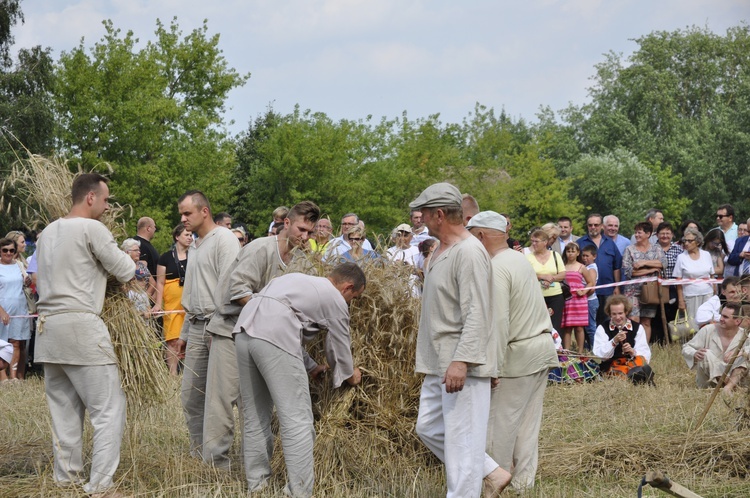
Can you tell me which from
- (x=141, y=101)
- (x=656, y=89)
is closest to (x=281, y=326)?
(x=141, y=101)

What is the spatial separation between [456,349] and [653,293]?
29.0 feet

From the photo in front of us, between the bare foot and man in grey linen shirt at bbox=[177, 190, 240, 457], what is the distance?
2.36 meters

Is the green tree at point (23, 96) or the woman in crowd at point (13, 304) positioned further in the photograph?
the green tree at point (23, 96)

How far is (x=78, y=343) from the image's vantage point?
5934 millimetres

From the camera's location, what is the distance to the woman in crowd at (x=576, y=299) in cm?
1268

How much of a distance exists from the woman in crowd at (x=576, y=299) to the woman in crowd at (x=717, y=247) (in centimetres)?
208

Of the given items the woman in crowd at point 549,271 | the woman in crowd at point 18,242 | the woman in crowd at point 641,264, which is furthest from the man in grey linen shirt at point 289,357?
the woman in crowd at point 641,264

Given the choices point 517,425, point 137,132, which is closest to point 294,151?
point 137,132

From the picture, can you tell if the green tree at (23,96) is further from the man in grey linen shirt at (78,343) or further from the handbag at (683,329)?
the man in grey linen shirt at (78,343)

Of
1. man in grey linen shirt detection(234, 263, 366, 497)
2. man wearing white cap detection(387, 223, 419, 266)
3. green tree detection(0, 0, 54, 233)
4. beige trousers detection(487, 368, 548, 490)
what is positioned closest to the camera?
man in grey linen shirt detection(234, 263, 366, 497)

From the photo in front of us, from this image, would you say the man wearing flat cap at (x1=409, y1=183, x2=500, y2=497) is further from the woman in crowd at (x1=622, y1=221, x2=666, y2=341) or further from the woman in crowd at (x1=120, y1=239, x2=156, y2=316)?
the woman in crowd at (x1=622, y1=221, x2=666, y2=341)

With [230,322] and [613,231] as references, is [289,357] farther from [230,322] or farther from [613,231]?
[613,231]

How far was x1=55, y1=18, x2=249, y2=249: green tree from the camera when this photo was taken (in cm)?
3066

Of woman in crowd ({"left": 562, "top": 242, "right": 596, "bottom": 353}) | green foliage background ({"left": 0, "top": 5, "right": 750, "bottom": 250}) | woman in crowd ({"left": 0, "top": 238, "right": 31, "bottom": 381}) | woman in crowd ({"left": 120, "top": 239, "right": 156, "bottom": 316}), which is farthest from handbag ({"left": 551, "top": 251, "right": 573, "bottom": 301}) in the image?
green foliage background ({"left": 0, "top": 5, "right": 750, "bottom": 250})
